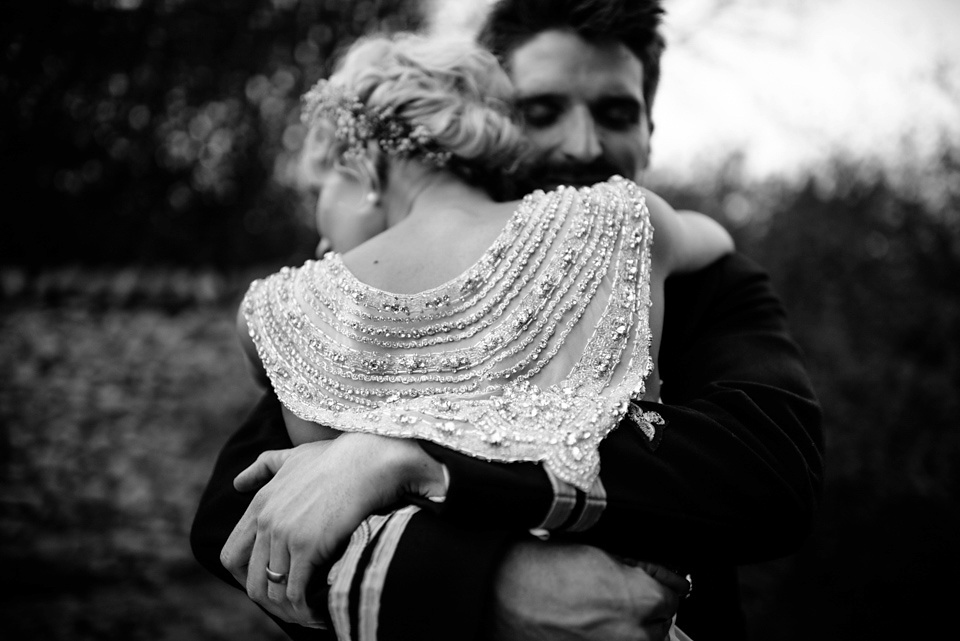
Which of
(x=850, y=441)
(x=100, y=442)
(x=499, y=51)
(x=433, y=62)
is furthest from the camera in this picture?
(x=100, y=442)

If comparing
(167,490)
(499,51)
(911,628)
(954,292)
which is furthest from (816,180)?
(167,490)

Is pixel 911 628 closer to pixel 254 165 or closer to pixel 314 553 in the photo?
pixel 314 553

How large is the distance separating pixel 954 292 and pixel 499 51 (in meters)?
4.21

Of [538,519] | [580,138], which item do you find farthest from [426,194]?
[538,519]

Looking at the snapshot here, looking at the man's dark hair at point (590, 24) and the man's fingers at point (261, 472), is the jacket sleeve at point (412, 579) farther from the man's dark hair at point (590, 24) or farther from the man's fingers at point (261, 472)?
the man's dark hair at point (590, 24)

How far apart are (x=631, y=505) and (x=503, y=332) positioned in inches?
17.1

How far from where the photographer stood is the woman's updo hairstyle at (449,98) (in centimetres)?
189

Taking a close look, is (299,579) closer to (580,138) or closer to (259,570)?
(259,570)

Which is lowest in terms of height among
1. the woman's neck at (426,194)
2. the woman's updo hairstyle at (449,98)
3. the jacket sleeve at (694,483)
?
the jacket sleeve at (694,483)

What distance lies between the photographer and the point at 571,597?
122 centimetres

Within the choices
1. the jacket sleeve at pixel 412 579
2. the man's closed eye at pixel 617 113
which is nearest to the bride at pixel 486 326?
the jacket sleeve at pixel 412 579

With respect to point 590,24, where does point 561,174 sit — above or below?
below

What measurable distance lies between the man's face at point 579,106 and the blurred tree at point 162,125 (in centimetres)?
632

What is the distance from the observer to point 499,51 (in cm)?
258
